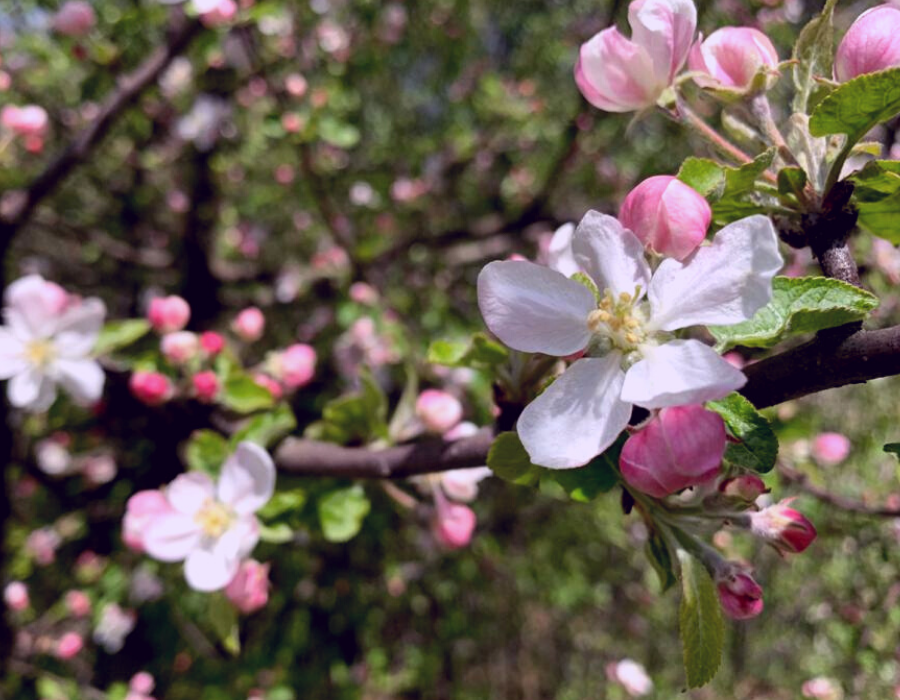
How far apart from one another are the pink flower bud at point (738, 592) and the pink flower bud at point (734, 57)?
0.40 meters

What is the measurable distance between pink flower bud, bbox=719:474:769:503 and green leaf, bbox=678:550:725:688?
0.08m

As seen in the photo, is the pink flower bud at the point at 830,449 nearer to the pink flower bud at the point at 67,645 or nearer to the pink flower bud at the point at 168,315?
the pink flower bud at the point at 168,315

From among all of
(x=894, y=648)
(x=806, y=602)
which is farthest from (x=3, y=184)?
(x=806, y=602)

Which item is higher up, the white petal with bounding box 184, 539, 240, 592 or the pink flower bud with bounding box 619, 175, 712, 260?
the pink flower bud with bounding box 619, 175, 712, 260

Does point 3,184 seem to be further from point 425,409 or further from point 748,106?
point 748,106

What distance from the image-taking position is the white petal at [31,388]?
1.16 meters

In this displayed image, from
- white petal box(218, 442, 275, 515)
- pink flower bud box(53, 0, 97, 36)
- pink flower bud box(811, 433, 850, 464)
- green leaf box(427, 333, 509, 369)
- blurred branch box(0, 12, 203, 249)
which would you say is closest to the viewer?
green leaf box(427, 333, 509, 369)

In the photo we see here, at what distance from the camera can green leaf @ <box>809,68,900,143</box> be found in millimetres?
477

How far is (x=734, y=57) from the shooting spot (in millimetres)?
623

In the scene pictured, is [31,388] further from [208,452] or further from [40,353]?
[208,452]

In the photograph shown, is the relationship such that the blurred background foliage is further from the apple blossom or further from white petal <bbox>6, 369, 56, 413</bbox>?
the apple blossom

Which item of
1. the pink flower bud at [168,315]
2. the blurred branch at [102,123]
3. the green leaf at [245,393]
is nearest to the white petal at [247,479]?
the green leaf at [245,393]

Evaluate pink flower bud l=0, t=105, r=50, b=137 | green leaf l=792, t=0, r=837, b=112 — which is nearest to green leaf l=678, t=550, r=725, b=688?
green leaf l=792, t=0, r=837, b=112

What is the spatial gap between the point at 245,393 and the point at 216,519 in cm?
19
